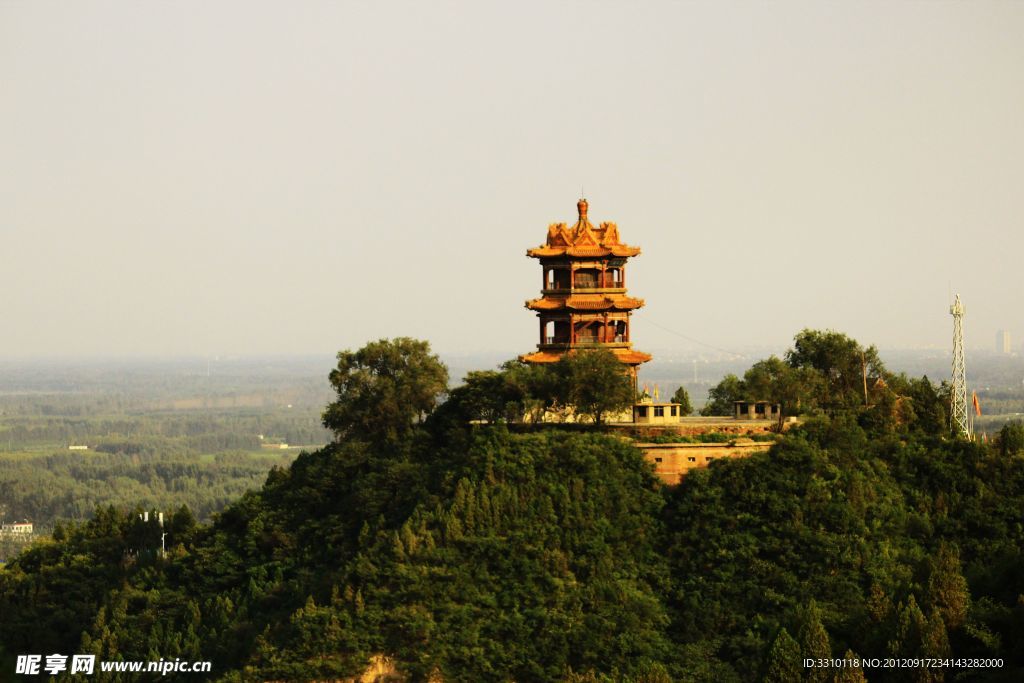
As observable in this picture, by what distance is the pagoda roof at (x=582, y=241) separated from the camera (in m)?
53.4

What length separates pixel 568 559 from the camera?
43656mm

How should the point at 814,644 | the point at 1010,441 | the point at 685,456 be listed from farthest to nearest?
the point at 1010,441, the point at 685,456, the point at 814,644

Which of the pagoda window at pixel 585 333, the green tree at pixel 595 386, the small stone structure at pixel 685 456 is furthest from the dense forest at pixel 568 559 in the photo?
the pagoda window at pixel 585 333

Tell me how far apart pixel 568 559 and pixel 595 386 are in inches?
243

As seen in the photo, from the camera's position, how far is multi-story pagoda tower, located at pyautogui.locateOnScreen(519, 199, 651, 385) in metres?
53.3

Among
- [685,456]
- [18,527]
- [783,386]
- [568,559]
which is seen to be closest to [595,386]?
[685,456]

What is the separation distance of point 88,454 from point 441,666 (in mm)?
139096

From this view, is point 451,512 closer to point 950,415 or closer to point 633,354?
point 633,354

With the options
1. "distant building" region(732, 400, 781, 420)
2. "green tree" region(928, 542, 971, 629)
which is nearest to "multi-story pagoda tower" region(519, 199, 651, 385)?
"distant building" region(732, 400, 781, 420)

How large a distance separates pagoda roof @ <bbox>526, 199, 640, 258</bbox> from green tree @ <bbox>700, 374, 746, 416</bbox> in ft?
17.2

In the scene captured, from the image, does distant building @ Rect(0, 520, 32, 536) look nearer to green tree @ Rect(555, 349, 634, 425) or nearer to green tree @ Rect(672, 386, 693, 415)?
green tree @ Rect(672, 386, 693, 415)

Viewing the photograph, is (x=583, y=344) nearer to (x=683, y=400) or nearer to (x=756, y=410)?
(x=683, y=400)

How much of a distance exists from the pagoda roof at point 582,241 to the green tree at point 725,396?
526 cm

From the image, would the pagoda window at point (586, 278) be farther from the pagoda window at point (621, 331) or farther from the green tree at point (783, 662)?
the green tree at point (783, 662)
